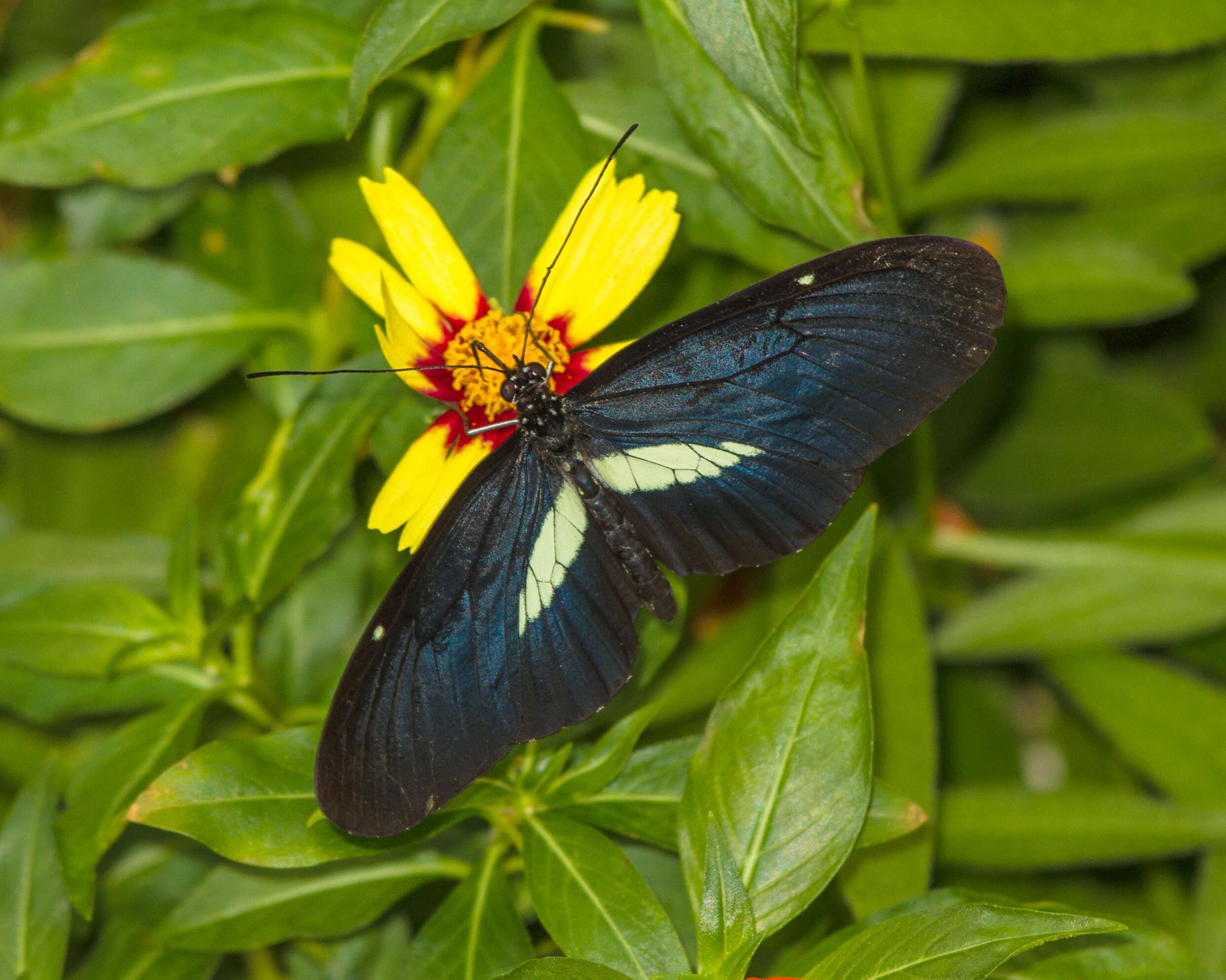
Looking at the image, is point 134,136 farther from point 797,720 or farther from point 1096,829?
point 1096,829

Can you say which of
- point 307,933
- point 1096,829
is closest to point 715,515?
point 307,933

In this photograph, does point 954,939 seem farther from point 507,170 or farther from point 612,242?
point 507,170

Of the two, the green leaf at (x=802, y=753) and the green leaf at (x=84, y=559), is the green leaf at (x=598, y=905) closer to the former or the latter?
the green leaf at (x=802, y=753)

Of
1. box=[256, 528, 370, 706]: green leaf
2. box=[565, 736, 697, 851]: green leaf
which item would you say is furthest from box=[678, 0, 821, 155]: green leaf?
box=[256, 528, 370, 706]: green leaf

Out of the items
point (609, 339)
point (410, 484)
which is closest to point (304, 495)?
point (410, 484)

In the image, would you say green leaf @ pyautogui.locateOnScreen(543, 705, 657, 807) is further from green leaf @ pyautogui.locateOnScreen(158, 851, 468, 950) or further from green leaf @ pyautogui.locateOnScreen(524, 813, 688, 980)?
green leaf @ pyautogui.locateOnScreen(158, 851, 468, 950)

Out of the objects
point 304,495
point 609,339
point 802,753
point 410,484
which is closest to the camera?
point 802,753

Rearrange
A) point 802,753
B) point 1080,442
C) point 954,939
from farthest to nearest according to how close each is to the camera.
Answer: point 1080,442 → point 802,753 → point 954,939
